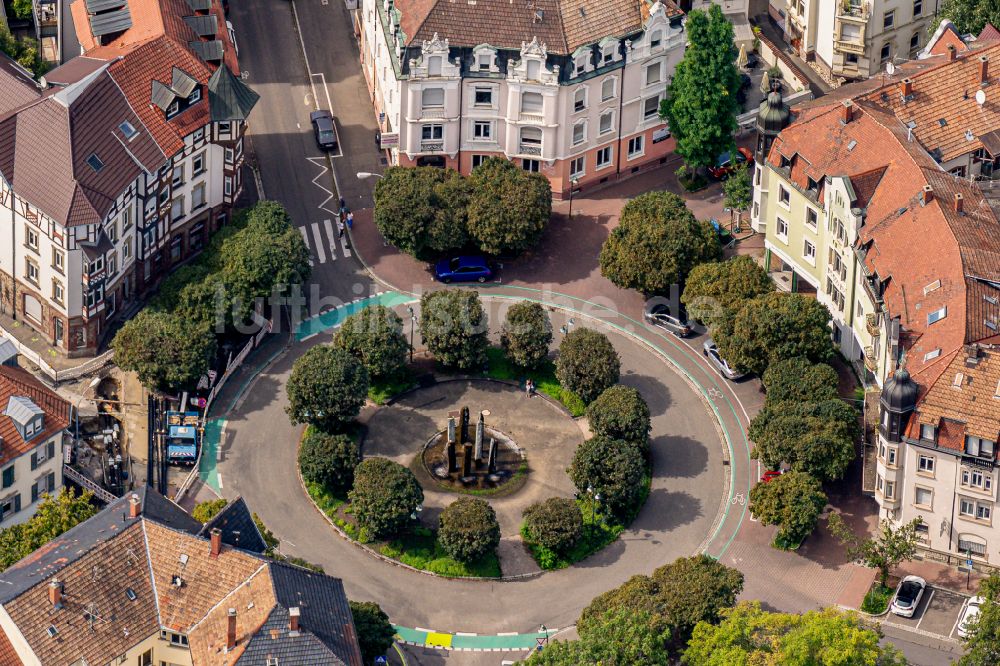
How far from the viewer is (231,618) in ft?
650

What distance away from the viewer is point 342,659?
19688cm

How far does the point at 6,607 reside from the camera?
7864 inches

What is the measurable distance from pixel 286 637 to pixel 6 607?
22972 millimetres

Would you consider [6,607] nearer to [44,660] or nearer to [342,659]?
[44,660]

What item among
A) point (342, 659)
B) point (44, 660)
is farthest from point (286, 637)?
point (44, 660)

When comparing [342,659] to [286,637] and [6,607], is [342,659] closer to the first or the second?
[286,637]

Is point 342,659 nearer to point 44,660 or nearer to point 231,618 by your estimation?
point 231,618

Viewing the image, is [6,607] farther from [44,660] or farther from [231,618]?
[231,618]

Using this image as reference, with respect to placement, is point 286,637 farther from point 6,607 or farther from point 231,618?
point 6,607

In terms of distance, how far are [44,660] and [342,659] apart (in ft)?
78.6

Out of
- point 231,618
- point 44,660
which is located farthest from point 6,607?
point 231,618

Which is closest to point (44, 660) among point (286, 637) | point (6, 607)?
point (6, 607)

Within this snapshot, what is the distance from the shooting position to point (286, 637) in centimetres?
19612

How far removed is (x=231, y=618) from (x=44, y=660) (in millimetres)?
15417
